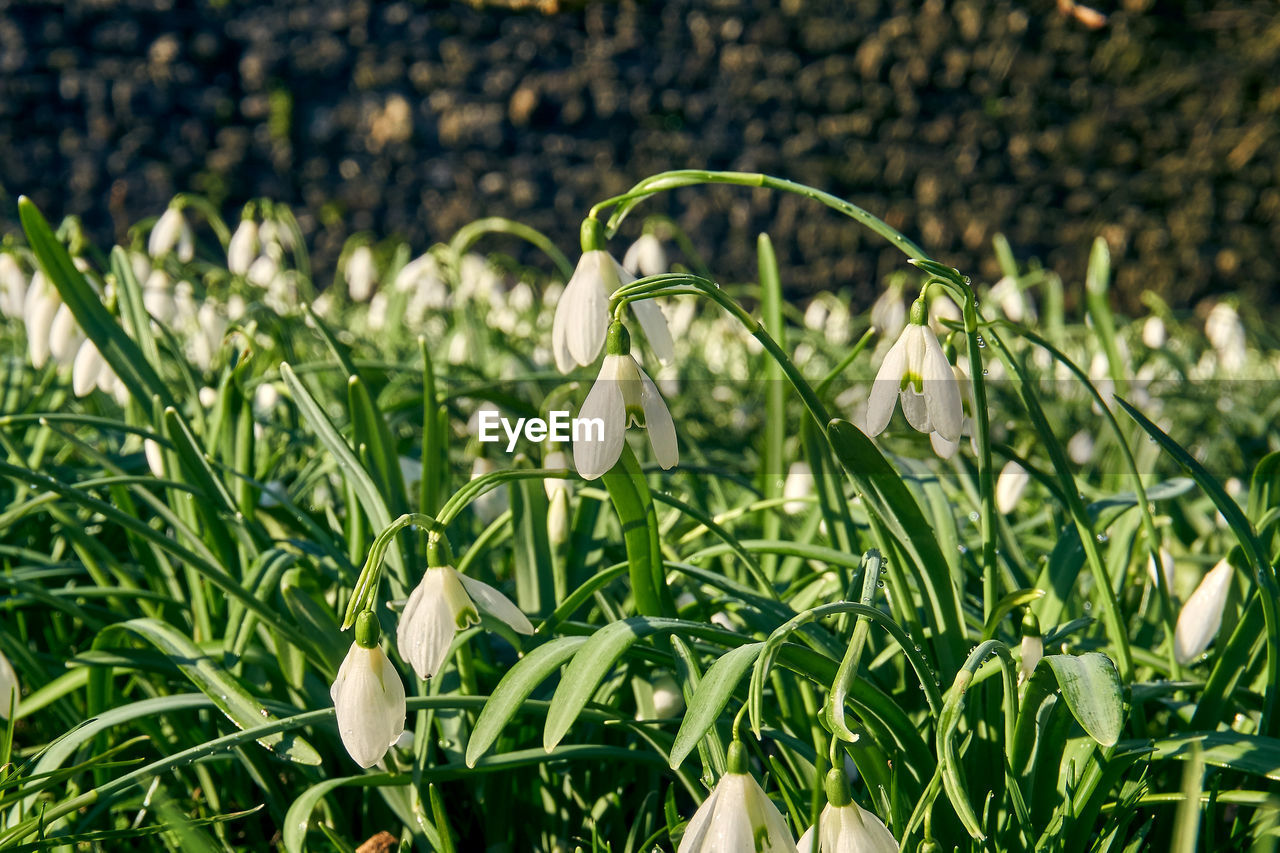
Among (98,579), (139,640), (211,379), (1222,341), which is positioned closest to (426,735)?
(139,640)

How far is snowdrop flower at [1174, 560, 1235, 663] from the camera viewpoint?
88 centimetres

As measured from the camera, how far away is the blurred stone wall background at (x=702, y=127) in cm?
726

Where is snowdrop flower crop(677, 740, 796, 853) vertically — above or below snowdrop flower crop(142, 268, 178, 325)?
below

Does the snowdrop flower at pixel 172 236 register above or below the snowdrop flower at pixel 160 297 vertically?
above

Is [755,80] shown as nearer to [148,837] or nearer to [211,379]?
[211,379]

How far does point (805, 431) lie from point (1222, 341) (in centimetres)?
205

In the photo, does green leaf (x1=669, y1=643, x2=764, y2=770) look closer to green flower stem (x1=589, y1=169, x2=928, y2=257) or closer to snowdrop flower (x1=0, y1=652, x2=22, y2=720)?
green flower stem (x1=589, y1=169, x2=928, y2=257)

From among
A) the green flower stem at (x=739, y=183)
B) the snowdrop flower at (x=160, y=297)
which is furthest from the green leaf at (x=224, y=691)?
the snowdrop flower at (x=160, y=297)

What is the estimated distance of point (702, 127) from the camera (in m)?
7.45

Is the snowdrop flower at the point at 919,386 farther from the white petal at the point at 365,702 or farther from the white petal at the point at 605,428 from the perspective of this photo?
the white petal at the point at 365,702

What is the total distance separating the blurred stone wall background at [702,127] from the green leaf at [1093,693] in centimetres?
690

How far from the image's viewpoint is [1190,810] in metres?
0.56

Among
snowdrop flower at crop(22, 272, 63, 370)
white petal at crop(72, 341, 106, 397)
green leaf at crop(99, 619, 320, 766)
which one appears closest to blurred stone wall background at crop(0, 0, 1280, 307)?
snowdrop flower at crop(22, 272, 63, 370)

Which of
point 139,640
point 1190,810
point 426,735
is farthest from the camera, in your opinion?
point 139,640
